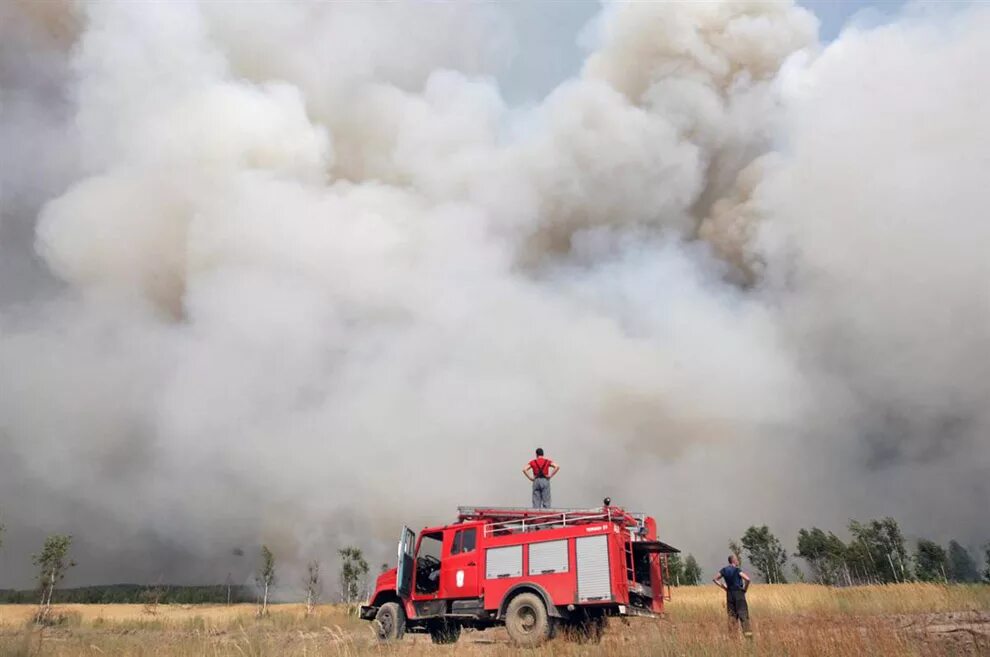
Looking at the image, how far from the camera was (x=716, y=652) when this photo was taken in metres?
6.57

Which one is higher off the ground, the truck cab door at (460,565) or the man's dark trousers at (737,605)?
the truck cab door at (460,565)

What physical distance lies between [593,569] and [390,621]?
4.62m

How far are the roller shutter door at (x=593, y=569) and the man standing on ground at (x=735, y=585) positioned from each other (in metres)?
2.17

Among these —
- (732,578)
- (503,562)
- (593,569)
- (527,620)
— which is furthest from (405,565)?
(732,578)

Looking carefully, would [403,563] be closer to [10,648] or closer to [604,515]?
[604,515]

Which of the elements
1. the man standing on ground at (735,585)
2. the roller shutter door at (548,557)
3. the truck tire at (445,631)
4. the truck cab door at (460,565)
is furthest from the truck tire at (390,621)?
the man standing on ground at (735,585)

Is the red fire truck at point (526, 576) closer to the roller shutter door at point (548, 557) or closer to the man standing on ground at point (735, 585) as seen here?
the roller shutter door at point (548, 557)

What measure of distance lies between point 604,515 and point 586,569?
1.03 m

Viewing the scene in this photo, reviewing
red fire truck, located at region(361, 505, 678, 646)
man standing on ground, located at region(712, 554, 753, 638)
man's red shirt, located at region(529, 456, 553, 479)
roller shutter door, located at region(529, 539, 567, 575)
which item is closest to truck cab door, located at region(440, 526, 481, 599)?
red fire truck, located at region(361, 505, 678, 646)

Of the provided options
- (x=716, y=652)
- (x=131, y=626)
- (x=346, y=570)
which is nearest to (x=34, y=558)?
(x=346, y=570)

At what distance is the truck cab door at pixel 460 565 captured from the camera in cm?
1255

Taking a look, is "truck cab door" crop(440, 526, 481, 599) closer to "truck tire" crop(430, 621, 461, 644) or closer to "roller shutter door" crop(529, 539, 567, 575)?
"truck tire" crop(430, 621, 461, 644)

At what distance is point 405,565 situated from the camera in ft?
42.9

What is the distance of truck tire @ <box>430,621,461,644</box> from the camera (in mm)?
13037
